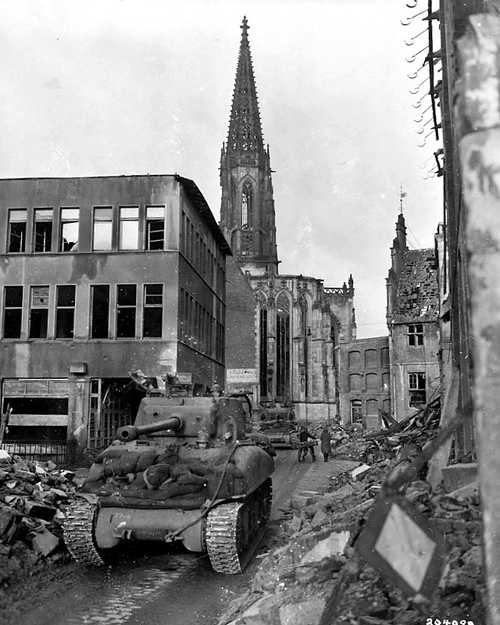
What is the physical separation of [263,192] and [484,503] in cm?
8598

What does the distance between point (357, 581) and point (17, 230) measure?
23067mm

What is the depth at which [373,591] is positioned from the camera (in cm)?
446

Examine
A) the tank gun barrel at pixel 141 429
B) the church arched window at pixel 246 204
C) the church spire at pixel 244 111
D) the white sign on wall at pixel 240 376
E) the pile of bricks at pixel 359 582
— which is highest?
the church spire at pixel 244 111

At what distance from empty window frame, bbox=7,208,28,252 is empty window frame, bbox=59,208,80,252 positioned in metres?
1.43

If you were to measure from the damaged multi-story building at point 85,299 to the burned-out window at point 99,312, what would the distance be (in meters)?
0.04

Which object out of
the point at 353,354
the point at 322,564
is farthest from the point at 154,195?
the point at 353,354

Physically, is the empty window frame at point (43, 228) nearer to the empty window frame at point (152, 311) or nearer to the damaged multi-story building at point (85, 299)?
the damaged multi-story building at point (85, 299)

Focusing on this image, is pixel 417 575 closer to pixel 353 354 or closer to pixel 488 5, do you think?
pixel 488 5

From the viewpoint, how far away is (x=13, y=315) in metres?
24.5

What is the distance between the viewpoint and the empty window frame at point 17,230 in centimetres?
2503

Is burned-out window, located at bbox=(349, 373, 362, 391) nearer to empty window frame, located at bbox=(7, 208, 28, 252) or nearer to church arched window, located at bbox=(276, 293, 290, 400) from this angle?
church arched window, located at bbox=(276, 293, 290, 400)

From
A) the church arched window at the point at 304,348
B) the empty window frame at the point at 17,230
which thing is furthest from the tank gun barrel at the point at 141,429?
the church arched window at the point at 304,348

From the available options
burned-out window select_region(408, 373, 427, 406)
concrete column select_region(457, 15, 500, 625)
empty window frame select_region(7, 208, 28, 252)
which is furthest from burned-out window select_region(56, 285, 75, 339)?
burned-out window select_region(408, 373, 427, 406)

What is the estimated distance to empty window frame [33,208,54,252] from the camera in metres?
25.0
